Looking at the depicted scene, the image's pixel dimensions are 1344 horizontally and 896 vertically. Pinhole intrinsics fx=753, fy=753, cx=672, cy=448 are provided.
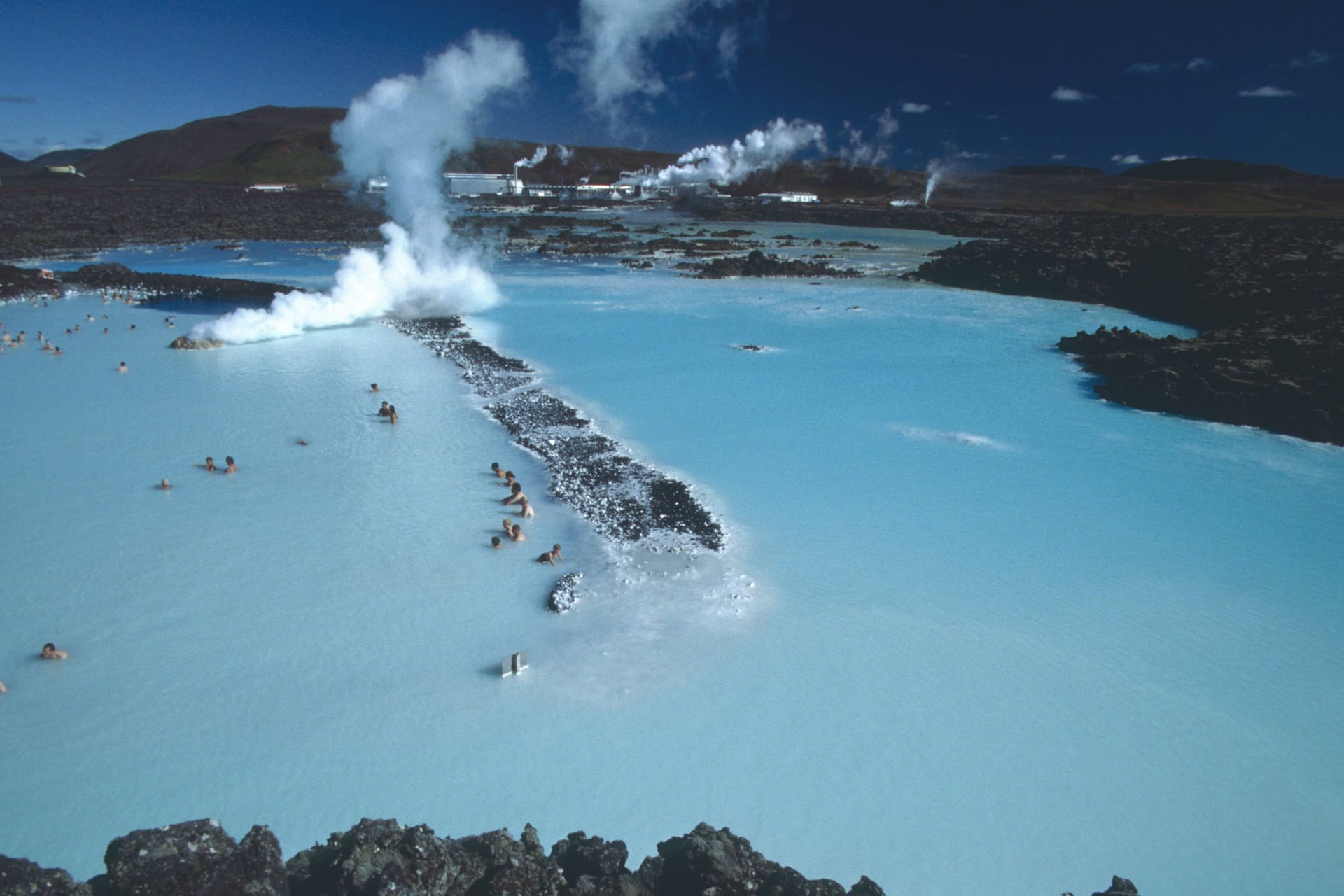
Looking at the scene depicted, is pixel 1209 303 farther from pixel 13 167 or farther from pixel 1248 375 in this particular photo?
pixel 13 167

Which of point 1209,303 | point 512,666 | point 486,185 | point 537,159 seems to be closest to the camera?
point 512,666

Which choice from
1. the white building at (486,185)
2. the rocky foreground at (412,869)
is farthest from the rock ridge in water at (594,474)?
the white building at (486,185)

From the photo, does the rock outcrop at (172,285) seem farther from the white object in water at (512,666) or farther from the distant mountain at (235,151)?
the distant mountain at (235,151)

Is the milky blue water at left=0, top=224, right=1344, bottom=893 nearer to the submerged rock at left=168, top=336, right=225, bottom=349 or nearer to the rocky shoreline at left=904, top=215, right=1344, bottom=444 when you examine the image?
the rocky shoreline at left=904, top=215, right=1344, bottom=444

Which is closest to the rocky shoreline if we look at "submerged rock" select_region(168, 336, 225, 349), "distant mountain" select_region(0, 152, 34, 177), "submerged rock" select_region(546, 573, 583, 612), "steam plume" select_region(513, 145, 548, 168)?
"submerged rock" select_region(546, 573, 583, 612)

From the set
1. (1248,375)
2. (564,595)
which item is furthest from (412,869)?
(1248,375)
